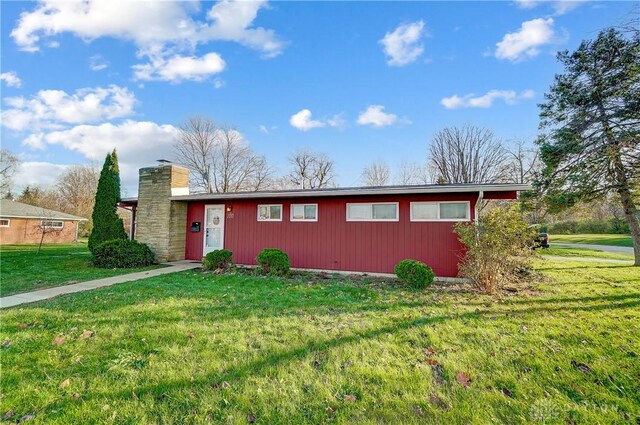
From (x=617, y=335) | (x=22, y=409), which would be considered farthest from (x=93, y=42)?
(x=617, y=335)

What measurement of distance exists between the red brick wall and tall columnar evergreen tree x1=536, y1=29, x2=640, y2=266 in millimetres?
32478

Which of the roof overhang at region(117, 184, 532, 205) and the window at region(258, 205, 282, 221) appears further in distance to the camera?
the window at region(258, 205, 282, 221)

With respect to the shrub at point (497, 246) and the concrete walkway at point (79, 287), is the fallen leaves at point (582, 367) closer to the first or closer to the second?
the shrub at point (497, 246)

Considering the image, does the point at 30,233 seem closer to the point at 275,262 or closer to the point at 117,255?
the point at 117,255

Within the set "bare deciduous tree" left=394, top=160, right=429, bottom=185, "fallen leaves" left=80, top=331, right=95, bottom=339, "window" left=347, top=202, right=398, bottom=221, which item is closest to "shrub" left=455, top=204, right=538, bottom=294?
"window" left=347, top=202, right=398, bottom=221

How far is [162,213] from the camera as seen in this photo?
1162 cm

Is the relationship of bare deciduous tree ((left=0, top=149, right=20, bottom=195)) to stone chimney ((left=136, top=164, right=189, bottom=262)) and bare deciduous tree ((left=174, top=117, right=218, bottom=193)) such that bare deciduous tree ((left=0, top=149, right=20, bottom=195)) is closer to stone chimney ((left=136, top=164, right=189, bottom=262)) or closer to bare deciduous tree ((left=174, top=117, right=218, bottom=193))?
bare deciduous tree ((left=174, top=117, right=218, bottom=193))

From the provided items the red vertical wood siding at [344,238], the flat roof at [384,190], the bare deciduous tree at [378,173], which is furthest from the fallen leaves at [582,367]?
the bare deciduous tree at [378,173]

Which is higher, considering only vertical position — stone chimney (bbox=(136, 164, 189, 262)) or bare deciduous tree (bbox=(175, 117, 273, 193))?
bare deciduous tree (bbox=(175, 117, 273, 193))

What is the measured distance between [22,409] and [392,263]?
7875 millimetres

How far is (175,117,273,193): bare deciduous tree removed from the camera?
105 feet

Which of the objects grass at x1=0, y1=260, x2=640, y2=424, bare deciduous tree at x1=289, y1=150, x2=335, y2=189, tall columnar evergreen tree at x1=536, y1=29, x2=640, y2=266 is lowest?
grass at x1=0, y1=260, x2=640, y2=424

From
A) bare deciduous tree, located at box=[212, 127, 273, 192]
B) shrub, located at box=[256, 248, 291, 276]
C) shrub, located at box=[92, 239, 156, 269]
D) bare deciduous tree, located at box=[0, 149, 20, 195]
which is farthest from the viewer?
bare deciduous tree, located at box=[212, 127, 273, 192]

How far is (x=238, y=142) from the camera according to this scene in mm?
33406
